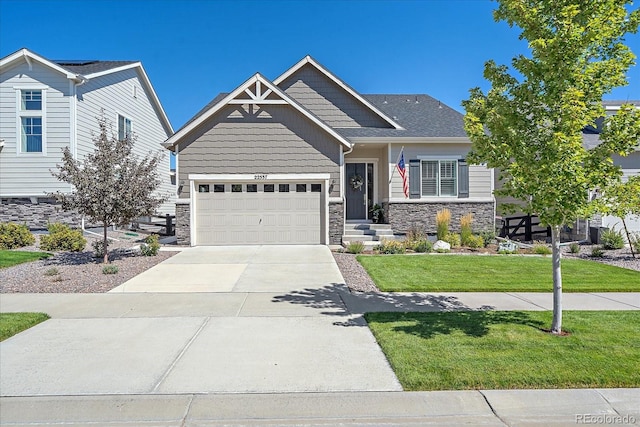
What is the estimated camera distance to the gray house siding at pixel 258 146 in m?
13.9

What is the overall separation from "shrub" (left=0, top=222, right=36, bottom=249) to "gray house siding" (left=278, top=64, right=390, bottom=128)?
11.8 meters

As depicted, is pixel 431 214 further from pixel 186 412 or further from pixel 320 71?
pixel 186 412

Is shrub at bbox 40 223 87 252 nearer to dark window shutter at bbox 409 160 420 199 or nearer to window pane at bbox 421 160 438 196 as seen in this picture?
dark window shutter at bbox 409 160 420 199

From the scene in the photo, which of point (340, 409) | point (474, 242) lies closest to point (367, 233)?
point (474, 242)

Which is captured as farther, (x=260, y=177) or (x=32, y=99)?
(x=32, y=99)

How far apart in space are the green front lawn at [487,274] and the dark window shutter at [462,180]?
4.51m

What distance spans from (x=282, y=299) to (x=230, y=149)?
836cm

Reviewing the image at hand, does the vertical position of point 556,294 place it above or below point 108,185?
below

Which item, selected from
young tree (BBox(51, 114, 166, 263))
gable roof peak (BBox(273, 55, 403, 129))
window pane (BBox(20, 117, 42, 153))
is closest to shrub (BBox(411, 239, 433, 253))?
gable roof peak (BBox(273, 55, 403, 129))

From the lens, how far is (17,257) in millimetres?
10992

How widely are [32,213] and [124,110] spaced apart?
6.87 metres

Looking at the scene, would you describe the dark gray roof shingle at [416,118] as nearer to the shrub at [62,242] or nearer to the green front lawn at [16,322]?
the shrub at [62,242]

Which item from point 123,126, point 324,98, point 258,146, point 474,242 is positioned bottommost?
point 474,242

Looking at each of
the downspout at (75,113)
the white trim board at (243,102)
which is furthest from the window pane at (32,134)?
the white trim board at (243,102)
